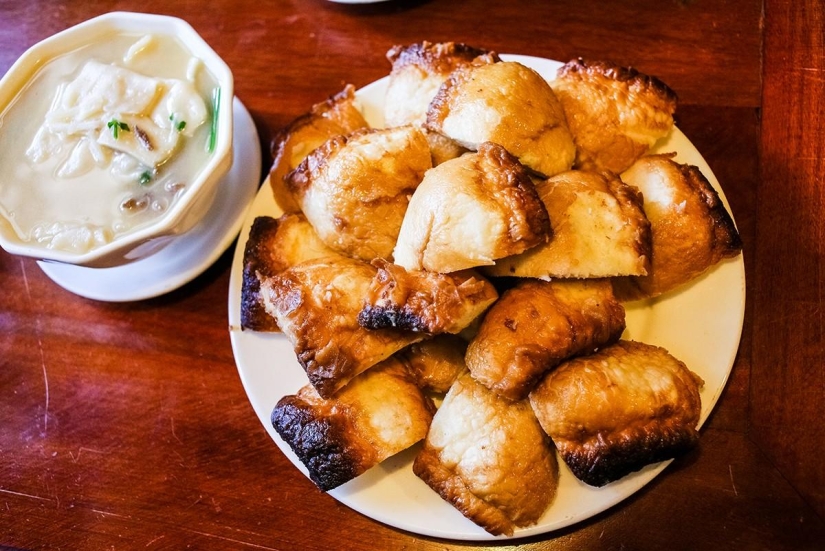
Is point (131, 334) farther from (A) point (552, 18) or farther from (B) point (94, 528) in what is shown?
(A) point (552, 18)

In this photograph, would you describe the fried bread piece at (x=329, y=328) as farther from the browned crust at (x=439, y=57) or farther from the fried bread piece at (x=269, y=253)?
the browned crust at (x=439, y=57)

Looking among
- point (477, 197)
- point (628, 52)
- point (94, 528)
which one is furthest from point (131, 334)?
point (628, 52)

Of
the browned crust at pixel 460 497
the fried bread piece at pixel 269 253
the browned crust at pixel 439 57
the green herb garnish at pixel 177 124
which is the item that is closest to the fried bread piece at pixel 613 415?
the browned crust at pixel 460 497

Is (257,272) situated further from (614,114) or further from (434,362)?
(614,114)

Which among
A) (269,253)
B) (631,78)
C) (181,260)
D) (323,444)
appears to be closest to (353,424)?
(323,444)

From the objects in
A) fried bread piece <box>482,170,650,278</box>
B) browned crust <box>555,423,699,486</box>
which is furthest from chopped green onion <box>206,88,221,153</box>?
browned crust <box>555,423,699,486</box>

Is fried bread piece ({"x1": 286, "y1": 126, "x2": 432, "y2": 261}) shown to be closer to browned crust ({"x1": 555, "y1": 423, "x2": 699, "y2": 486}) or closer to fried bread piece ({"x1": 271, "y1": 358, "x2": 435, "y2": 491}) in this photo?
fried bread piece ({"x1": 271, "y1": 358, "x2": 435, "y2": 491})
